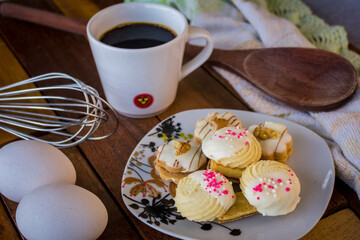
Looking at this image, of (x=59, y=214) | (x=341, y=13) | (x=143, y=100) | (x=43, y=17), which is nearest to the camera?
(x=59, y=214)

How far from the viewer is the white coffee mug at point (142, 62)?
608mm

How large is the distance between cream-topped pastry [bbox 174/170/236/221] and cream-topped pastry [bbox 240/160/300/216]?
3 cm

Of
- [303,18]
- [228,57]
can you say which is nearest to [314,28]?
[303,18]

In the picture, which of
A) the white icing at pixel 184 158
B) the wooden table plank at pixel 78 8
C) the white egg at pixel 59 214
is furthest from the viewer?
the wooden table plank at pixel 78 8

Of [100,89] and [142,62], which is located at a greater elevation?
[142,62]

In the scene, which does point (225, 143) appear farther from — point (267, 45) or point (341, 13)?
point (341, 13)

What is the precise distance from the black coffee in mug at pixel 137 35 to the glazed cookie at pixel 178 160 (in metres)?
0.20

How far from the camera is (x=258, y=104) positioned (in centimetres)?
72

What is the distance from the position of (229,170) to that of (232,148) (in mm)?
37

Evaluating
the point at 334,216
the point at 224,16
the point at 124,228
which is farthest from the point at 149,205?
the point at 224,16

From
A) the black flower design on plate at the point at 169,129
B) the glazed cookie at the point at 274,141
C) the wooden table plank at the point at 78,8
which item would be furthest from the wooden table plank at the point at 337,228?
the wooden table plank at the point at 78,8

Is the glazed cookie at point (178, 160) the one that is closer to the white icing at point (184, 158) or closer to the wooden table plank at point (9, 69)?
the white icing at point (184, 158)

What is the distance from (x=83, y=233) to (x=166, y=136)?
227mm

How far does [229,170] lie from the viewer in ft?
1.83
